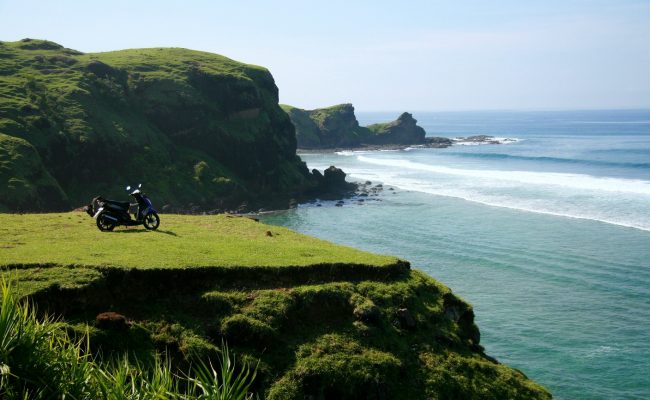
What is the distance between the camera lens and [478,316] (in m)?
32.7

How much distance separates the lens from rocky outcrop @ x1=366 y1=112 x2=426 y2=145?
182750mm

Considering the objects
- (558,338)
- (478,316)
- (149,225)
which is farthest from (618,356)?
(149,225)

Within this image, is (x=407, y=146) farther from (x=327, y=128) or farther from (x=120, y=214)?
(x=120, y=214)

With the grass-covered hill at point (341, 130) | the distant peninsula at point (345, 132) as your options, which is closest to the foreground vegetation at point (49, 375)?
the grass-covered hill at point (341, 130)

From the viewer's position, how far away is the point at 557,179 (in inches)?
3588

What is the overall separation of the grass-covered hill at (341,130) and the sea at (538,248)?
205 ft

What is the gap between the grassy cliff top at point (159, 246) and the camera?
1983cm

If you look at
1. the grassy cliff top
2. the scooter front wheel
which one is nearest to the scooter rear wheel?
the grassy cliff top

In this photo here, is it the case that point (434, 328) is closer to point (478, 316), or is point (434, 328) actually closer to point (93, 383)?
point (478, 316)

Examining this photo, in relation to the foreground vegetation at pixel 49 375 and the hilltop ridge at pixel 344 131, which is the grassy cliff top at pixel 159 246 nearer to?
the foreground vegetation at pixel 49 375

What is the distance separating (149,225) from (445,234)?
3518cm

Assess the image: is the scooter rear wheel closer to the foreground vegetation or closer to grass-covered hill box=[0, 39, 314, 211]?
the foreground vegetation

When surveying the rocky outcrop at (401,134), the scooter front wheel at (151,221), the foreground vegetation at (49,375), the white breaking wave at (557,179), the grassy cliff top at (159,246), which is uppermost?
the rocky outcrop at (401,134)

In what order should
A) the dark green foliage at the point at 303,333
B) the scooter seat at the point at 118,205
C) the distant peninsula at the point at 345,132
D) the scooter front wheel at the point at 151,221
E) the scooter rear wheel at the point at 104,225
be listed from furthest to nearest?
the distant peninsula at the point at 345,132 < the scooter front wheel at the point at 151,221 < the scooter seat at the point at 118,205 < the scooter rear wheel at the point at 104,225 < the dark green foliage at the point at 303,333
